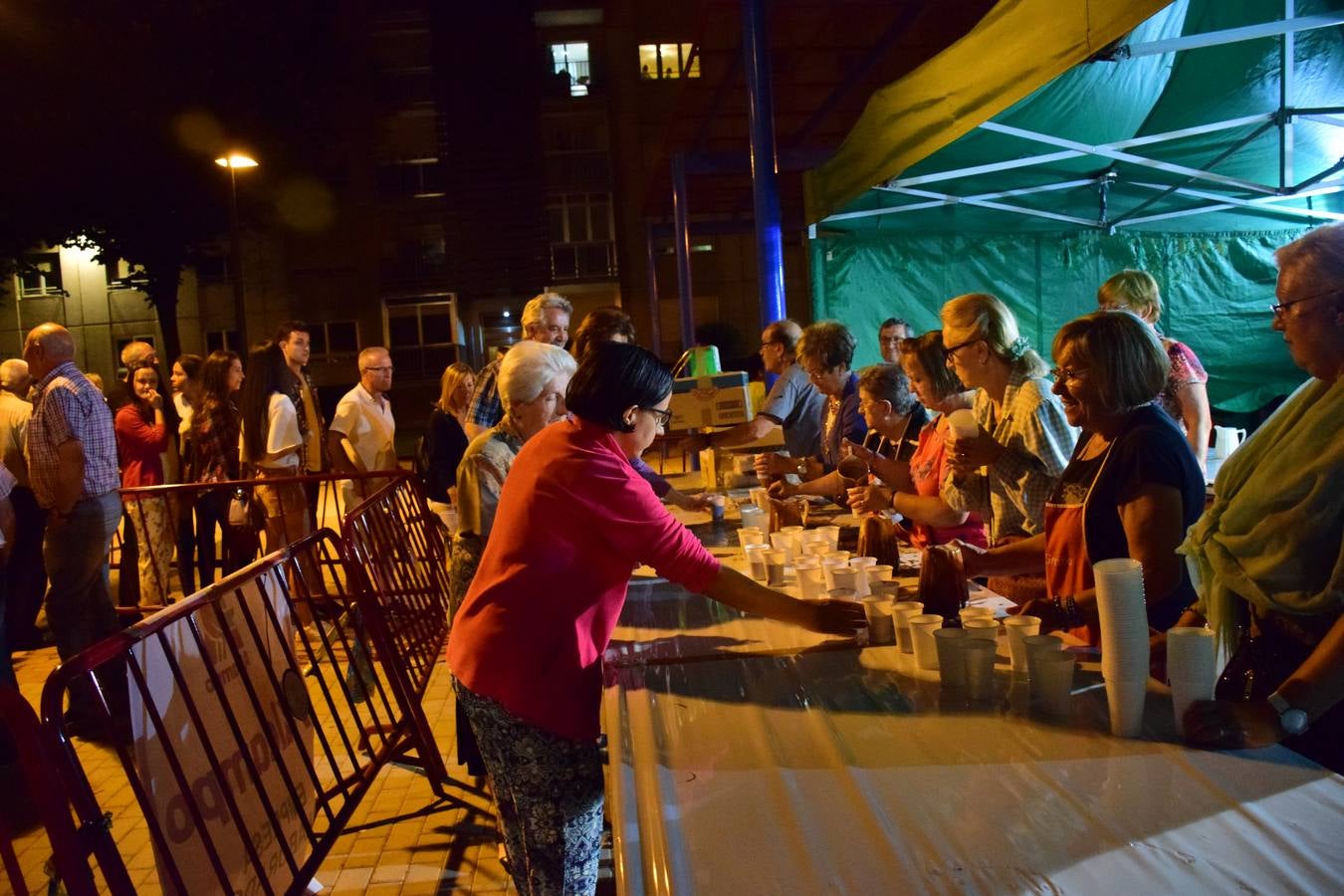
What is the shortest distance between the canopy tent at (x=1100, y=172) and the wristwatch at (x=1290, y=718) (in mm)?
1925

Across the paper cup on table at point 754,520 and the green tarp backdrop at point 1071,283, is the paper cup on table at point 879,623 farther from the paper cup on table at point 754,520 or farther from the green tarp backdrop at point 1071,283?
the green tarp backdrop at point 1071,283

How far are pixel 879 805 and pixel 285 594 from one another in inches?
108

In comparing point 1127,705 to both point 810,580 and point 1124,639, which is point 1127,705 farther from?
point 810,580

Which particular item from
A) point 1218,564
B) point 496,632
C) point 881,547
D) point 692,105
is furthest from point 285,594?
point 692,105

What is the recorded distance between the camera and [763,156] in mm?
7285

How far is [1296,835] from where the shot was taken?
1445mm

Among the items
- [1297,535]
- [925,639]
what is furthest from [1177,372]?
[925,639]

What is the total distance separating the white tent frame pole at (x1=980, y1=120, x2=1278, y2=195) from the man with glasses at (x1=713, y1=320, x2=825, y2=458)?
1.79 metres

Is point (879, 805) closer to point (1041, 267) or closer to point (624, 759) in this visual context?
point (624, 759)

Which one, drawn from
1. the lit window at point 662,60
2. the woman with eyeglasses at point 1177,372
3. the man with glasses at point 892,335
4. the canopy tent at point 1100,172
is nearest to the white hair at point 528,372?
the canopy tent at point 1100,172

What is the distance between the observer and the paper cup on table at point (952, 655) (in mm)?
2123

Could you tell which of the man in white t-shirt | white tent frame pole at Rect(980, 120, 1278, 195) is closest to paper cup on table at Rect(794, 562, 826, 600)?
white tent frame pole at Rect(980, 120, 1278, 195)

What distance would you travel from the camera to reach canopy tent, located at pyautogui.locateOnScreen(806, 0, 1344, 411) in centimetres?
410

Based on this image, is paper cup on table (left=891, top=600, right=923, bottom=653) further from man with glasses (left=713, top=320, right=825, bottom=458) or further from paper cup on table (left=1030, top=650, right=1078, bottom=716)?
man with glasses (left=713, top=320, right=825, bottom=458)
